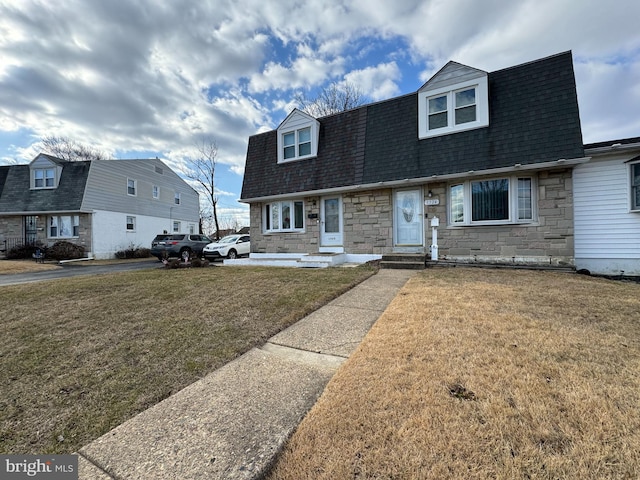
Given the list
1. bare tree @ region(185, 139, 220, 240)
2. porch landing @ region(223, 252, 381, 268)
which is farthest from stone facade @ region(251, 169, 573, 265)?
bare tree @ region(185, 139, 220, 240)

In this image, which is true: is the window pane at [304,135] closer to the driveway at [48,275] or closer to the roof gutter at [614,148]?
the driveway at [48,275]

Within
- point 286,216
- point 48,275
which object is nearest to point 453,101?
point 286,216

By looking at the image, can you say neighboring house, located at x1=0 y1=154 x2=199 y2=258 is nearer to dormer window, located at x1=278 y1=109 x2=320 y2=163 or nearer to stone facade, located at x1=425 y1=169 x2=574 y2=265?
dormer window, located at x1=278 y1=109 x2=320 y2=163

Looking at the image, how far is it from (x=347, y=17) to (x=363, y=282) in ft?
29.3

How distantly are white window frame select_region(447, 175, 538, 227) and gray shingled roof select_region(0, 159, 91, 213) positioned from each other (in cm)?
2172

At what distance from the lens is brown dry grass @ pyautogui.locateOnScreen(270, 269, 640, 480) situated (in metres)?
1.47

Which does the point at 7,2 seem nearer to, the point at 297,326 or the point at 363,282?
the point at 297,326

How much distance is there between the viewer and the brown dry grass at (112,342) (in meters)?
2.10

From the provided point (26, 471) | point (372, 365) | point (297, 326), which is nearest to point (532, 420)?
point (372, 365)

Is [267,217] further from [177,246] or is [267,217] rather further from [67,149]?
[67,149]

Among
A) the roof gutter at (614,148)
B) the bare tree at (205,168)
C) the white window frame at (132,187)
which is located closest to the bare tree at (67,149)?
the bare tree at (205,168)

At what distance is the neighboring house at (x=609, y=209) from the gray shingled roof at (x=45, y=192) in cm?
2511

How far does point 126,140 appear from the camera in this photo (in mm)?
24688

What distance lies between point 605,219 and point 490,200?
2.92 metres
